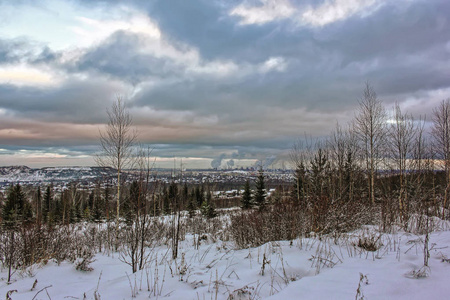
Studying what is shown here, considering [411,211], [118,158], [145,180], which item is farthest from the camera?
[118,158]

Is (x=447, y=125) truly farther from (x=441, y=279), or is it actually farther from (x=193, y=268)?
(x=193, y=268)

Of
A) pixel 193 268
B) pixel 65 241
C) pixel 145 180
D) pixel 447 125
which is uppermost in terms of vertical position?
pixel 447 125

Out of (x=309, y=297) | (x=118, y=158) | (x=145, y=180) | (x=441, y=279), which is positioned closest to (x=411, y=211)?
(x=441, y=279)

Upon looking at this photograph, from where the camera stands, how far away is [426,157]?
15609 mm

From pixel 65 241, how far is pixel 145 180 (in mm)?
5017

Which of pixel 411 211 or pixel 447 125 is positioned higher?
pixel 447 125

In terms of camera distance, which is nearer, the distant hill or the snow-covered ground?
the snow-covered ground

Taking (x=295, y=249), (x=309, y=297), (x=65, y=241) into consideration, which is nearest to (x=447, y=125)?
(x=295, y=249)

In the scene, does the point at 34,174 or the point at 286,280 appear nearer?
the point at 286,280

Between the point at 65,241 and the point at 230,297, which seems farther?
the point at 65,241

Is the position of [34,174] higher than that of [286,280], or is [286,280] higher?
[286,280]

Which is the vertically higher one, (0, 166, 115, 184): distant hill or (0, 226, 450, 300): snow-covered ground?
(0, 226, 450, 300): snow-covered ground

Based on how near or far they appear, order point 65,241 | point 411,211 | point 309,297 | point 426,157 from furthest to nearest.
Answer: point 426,157
point 411,211
point 65,241
point 309,297

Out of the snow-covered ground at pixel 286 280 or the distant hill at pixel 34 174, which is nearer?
the snow-covered ground at pixel 286 280
